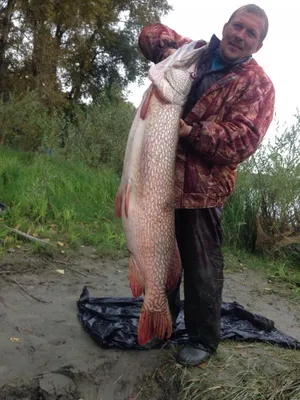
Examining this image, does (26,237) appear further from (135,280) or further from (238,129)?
(238,129)

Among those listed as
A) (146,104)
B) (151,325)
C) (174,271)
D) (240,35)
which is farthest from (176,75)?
(151,325)

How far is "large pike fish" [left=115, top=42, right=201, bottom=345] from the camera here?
2922mm

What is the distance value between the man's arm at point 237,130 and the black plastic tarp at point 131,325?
146 centimetres

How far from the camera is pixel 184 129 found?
2.90m

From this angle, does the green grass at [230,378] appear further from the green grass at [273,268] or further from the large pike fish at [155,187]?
the green grass at [273,268]

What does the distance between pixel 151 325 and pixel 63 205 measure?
13.0 feet

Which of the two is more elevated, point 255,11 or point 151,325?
point 255,11

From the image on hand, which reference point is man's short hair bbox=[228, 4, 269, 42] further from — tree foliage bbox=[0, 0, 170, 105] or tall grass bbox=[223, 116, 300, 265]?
tree foliage bbox=[0, 0, 170, 105]

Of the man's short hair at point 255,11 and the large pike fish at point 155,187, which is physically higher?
the man's short hair at point 255,11

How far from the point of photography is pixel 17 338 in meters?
3.38

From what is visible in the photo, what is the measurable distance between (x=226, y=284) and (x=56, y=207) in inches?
99.2

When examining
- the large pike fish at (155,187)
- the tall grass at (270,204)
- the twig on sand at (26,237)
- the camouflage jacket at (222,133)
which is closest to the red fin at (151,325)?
the large pike fish at (155,187)

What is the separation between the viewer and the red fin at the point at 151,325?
9.84ft

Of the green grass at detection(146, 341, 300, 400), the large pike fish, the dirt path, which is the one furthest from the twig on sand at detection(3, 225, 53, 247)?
the large pike fish
